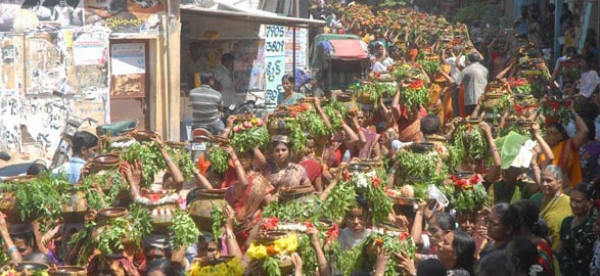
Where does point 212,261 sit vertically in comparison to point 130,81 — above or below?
below

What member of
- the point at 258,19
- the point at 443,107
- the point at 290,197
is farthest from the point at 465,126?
the point at 258,19

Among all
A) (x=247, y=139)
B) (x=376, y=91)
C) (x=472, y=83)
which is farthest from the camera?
(x=472, y=83)

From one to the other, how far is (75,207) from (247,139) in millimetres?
2317

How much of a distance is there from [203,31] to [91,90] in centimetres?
516

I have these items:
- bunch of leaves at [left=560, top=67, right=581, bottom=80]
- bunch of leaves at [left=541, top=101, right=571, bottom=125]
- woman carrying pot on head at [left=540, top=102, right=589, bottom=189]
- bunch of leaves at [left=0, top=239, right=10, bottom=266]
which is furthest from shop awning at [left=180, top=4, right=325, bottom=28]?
bunch of leaves at [left=0, top=239, right=10, bottom=266]

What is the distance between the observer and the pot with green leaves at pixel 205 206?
8891mm

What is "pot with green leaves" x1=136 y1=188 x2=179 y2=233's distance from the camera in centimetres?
874

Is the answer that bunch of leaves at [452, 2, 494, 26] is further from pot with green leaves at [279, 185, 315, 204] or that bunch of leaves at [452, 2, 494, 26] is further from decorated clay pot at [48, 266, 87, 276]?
decorated clay pot at [48, 266, 87, 276]

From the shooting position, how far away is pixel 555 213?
364 inches

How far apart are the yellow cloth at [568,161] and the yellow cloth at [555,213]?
1.70 meters

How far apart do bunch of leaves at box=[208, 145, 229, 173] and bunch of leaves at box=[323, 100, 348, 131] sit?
2.39 meters

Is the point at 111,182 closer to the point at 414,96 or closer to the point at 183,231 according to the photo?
the point at 183,231

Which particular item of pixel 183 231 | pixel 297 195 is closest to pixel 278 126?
pixel 297 195

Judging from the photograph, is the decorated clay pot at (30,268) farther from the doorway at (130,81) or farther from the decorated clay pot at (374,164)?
the doorway at (130,81)
